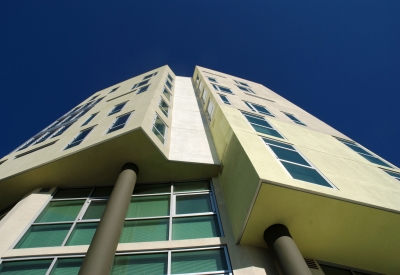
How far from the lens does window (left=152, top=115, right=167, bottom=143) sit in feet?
40.2

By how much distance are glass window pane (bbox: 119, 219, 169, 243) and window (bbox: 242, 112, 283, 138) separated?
5.42 meters

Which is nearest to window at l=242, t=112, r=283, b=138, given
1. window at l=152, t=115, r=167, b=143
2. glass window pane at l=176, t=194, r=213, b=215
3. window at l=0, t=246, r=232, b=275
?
glass window pane at l=176, t=194, r=213, b=215

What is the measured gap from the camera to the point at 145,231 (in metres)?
9.06

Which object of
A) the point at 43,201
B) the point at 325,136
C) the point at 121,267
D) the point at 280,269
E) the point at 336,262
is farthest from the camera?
the point at 325,136

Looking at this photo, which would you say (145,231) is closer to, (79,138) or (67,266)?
(67,266)

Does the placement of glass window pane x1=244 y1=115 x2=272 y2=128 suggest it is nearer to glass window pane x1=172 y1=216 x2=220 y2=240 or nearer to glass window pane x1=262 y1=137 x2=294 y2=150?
glass window pane x1=262 y1=137 x2=294 y2=150

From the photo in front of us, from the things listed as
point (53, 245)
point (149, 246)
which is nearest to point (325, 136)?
point (149, 246)

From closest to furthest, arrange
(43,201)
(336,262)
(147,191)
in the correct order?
(336,262) → (43,201) → (147,191)

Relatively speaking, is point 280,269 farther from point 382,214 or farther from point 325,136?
point 325,136

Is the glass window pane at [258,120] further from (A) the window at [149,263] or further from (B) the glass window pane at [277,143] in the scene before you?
(A) the window at [149,263]

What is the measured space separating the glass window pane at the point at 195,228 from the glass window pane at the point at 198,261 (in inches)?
28.2

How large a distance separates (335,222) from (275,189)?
2061 millimetres

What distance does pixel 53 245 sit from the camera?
8.48 m

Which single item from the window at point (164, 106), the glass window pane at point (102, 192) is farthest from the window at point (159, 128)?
the glass window pane at point (102, 192)
